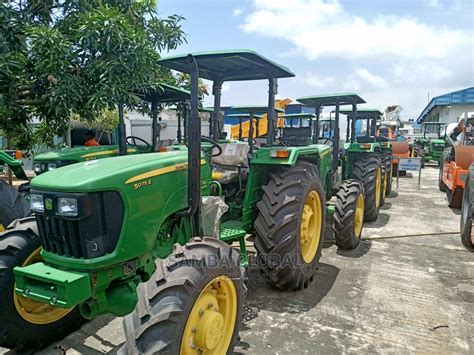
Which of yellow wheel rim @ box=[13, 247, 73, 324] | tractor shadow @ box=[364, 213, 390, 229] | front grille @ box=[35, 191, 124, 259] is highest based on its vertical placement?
front grille @ box=[35, 191, 124, 259]

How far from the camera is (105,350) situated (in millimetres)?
2770

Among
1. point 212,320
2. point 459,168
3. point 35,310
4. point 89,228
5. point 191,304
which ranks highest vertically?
point 89,228

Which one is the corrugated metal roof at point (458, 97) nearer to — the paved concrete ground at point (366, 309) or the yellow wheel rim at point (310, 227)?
the paved concrete ground at point (366, 309)

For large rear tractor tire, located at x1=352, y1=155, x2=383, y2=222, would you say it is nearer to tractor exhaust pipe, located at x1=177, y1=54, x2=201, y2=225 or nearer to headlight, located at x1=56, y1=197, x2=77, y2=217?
tractor exhaust pipe, located at x1=177, y1=54, x2=201, y2=225

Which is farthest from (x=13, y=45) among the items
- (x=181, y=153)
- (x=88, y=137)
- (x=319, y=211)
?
(x=319, y=211)

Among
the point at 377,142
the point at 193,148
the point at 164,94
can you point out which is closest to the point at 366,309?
the point at 193,148

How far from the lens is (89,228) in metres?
2.22

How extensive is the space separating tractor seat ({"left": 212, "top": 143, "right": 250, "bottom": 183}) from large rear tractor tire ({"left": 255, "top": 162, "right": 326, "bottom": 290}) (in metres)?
0.52

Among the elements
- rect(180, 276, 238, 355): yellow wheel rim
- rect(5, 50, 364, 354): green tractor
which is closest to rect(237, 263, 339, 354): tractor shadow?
rect(5, 50, 364, 354): green tractor

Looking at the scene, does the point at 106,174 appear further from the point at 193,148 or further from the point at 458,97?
the point at 458,97

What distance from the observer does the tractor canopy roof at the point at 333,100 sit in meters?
5.96

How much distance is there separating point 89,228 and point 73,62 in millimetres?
4447

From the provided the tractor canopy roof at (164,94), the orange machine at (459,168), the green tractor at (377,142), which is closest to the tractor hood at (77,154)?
the tractor canopy roof at (164,94)

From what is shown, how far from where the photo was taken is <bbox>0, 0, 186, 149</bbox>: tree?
18.0 feet
